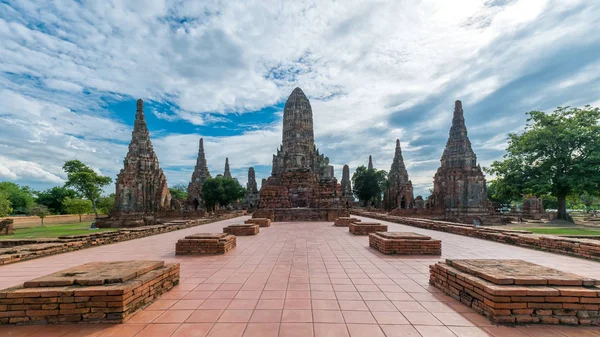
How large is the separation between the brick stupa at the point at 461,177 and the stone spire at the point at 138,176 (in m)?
27.9

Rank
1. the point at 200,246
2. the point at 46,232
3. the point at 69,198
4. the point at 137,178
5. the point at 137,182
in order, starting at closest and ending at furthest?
the point at 200,246 < the point at 46,232 < the point at 137,182 < the point at 137,178 < the point at 69,198

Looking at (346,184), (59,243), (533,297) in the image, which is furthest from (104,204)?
(533,297)

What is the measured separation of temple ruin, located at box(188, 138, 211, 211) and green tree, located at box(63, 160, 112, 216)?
11.2 meters

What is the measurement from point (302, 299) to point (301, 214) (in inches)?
635

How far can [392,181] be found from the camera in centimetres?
4291

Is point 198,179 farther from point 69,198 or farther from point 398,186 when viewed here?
point 398,186

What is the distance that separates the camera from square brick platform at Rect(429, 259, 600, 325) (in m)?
3.55

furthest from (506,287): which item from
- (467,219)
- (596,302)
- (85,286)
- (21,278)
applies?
(467,219)

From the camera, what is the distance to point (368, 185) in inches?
1944

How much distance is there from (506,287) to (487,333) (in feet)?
2.25

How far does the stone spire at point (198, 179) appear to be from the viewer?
43.5 m

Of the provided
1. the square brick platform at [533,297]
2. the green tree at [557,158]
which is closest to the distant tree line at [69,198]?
the square brick platform at [533,297]

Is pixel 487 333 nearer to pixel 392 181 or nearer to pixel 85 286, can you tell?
pixel 85 286

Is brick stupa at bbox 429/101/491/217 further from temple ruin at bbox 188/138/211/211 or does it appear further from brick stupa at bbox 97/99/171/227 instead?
temple ruin at bbox 188/138/211/211
